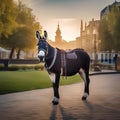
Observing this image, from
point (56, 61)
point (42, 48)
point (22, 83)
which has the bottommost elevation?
point (22, 83)

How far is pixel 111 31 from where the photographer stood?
69.5 metres

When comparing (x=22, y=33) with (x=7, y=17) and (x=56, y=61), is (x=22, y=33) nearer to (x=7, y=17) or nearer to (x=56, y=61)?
(x=7, y=17)

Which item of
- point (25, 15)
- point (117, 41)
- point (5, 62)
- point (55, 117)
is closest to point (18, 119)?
point (55, 117)

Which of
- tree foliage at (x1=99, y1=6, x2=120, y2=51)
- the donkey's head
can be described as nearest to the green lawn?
the donkey's head

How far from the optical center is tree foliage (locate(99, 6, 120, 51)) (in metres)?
67.8

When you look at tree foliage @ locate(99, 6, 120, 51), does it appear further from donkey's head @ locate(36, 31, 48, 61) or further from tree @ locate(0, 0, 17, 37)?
donkey's head @ locate(36, 31, 48, 61)

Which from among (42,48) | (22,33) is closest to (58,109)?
(42,48)

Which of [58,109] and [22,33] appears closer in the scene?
[58,109]

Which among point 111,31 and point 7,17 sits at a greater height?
point 111,31

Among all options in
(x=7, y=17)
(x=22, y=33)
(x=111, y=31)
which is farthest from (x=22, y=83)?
(x=22, y=33)

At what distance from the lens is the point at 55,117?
35.5 ft

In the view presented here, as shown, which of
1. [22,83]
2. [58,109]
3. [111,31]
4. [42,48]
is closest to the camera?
[58,109]

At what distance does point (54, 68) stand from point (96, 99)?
7.50 ft

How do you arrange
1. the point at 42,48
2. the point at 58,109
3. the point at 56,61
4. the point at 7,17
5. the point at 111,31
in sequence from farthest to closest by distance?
the point at 111,31 → the point at 7,17 → the point at 56,61 → the point at 42,48 → the point at 58,109
